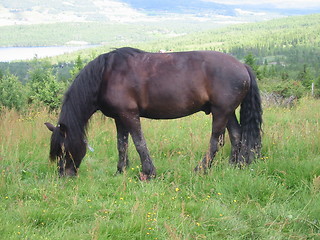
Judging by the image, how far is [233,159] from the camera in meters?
5.85

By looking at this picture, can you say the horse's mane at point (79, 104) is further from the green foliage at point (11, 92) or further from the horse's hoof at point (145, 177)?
the green foliage at point (11, 92)

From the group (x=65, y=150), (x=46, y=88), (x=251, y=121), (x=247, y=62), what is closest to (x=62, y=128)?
(x=65, y=150)

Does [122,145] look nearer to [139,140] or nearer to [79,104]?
[139,140]

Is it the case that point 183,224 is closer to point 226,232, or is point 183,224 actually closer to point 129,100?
point 226,232

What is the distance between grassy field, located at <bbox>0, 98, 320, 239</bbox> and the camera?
350 centimetres

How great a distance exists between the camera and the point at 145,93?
17.4ft

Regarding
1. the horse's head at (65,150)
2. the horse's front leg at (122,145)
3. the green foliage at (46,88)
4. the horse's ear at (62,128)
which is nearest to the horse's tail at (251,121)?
the horse's front leg at (122,145)

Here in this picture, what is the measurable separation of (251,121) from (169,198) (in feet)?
7.48

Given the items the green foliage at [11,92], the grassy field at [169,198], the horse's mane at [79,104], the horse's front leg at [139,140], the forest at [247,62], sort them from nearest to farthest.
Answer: the grassy field at [169,198] < the horse's mane at [79,104] < the horse's front leg at [139,140] < the forest at [247,62] < the green foliage at [11,92]

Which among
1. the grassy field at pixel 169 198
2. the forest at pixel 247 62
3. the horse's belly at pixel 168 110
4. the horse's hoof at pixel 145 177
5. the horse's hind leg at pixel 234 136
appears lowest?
the forest at pixel 247 62

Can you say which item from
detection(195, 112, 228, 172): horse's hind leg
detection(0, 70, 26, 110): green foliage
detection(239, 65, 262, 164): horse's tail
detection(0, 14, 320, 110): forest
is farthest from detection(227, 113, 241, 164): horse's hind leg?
detection(0, 70, 26, 110): green foliage

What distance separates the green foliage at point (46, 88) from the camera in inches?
826

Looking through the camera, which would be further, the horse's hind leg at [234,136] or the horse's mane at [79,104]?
the horse's hind leg at [234,136]

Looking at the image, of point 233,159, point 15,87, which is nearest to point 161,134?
point 233,159
